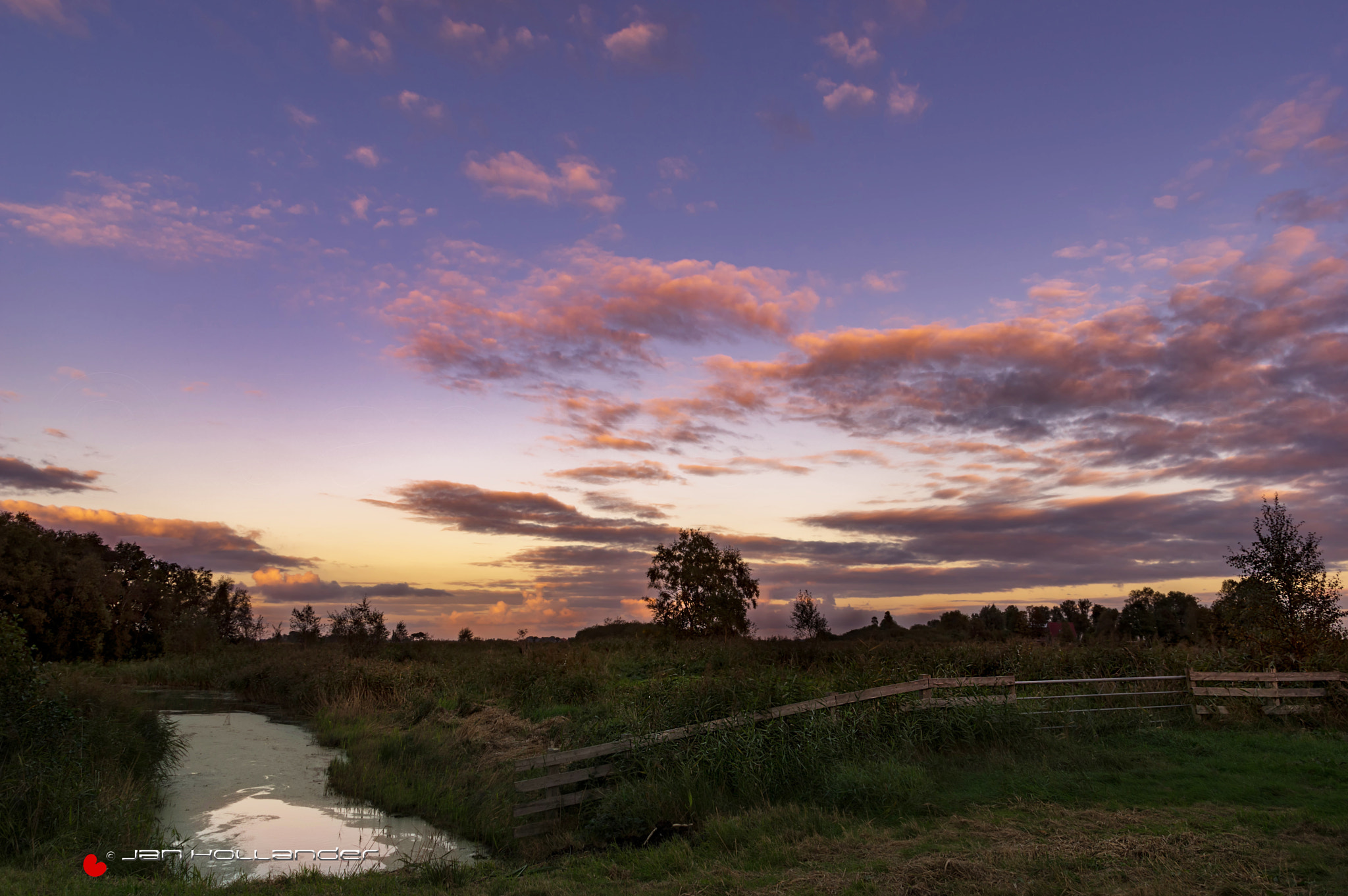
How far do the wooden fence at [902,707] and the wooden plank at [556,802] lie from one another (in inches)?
0.4

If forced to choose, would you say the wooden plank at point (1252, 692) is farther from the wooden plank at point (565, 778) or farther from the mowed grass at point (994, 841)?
the wooden plank at point (565, 778)

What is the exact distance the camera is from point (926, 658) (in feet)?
77.6

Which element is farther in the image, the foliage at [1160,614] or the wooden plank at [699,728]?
A: the foliage at [1160,614]

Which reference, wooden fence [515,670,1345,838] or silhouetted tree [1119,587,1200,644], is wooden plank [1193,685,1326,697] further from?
silhouetted tree [1119,587,1200,644]

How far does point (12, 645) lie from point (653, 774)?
11231mm

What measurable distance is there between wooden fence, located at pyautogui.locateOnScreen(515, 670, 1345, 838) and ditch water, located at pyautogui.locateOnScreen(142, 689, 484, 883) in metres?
1.71

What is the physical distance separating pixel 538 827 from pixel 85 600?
43537 mm

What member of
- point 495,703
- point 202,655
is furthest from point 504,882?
point 202,655

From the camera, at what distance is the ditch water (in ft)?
43.1

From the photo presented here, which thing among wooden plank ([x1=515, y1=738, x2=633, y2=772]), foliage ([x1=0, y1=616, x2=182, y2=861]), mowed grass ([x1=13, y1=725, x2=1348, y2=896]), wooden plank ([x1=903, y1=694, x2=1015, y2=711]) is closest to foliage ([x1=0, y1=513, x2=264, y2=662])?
foliage ([x1=0, y1=616, x2=182, y2=861])

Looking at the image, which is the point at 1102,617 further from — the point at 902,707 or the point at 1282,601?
the point at 902,707

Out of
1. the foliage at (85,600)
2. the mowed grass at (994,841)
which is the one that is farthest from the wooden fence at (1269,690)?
the foliage at (85,600)

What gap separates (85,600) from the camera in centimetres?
4347

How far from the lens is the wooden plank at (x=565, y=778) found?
13227 mm
